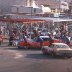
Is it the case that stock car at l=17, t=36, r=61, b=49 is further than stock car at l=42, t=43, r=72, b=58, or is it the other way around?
stock car at l=17, t=36, r=61, b=49

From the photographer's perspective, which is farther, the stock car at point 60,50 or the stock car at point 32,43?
the stock car at point 32,43

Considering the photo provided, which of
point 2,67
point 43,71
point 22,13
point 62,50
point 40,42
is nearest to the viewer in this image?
point 43,71

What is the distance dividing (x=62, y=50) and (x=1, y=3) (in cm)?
5557

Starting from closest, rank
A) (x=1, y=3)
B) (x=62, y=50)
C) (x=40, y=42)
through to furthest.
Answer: (x=62, y=50) < (x=40, y=42) < (x=1, y=3)

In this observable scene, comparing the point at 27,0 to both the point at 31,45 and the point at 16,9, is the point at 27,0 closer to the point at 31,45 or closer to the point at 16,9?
the point at 16,9

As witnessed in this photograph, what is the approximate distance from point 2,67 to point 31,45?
13243 millimetres

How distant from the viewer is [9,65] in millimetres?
19859

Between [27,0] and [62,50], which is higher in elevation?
[27,0]

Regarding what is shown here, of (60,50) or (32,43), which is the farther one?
(32,43)

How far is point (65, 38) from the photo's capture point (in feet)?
111

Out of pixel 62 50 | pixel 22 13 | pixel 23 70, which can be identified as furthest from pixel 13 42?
pixel 22 13

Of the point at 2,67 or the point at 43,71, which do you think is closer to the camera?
the point at 43,71

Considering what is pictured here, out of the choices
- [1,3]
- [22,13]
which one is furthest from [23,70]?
[1,3]

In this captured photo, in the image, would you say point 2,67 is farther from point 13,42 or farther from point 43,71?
point 13,42
